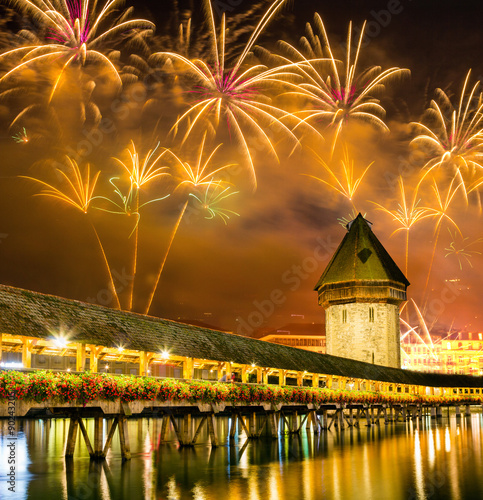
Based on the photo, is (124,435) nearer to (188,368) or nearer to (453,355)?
(188,368)

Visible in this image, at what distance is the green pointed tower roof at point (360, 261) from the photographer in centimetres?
6656

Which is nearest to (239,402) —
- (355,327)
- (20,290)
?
(20,290)

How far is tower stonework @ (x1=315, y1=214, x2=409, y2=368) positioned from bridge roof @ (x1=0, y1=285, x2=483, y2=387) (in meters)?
26.2

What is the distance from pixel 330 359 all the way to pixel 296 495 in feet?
95.2

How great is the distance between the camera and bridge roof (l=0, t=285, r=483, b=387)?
19500mm

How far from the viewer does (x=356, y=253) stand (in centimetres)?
6869

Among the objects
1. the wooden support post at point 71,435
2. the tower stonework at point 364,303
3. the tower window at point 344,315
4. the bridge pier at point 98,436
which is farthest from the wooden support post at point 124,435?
the tower window at point 344,315

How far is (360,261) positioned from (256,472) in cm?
4899

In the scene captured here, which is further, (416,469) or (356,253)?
(356,253)

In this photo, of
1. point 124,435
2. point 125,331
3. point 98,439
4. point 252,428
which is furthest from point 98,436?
point 252,428

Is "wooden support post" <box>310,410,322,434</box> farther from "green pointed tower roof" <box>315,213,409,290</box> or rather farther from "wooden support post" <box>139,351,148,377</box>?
"green pointed tower roof" <box>315,213,409,290</box>

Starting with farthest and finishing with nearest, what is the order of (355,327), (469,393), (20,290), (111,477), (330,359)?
(469,393) < (355,327) < (330,359) < (20,290) < (111,477)

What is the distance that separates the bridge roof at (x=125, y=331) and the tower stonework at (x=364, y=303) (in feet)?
85.9

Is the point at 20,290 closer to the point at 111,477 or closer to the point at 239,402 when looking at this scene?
the point at 111,477
